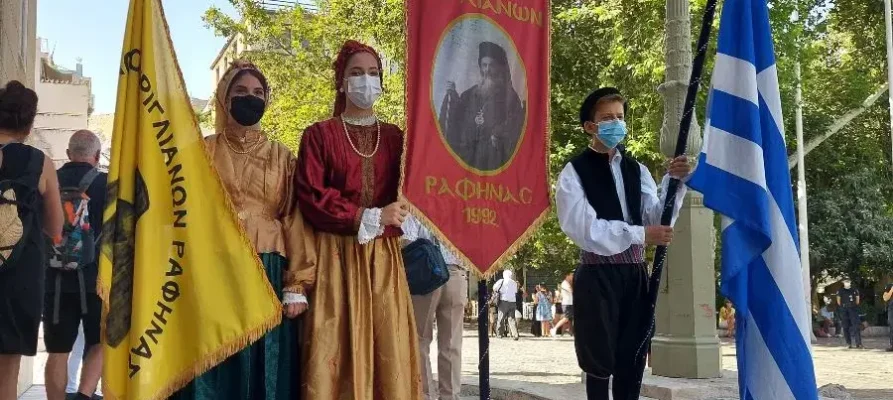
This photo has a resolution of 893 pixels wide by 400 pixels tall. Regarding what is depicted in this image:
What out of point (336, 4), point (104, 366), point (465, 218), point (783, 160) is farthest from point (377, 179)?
point (336, 4)

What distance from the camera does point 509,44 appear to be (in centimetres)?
436

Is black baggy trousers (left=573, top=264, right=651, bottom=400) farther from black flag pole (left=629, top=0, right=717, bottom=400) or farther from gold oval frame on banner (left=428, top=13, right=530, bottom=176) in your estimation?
gold oval frame on banner (left=428, top=13, right=530, bottom=176)

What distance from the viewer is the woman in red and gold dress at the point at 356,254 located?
12.7ft

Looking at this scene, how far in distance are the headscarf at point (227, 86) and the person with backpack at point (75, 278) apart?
71.9 inches

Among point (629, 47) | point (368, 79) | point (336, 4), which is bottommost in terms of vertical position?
point (368, 79)

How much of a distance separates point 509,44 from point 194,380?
2.12 m

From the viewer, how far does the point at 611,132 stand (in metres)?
4.58

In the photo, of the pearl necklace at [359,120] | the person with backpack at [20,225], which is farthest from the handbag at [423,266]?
the person with backpack at [20,225]

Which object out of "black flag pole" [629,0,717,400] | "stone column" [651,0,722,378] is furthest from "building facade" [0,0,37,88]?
"stone column" [651,0,722,378]

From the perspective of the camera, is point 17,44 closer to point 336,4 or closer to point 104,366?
point 104,366

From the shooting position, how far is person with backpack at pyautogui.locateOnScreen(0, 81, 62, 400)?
4.41 meters

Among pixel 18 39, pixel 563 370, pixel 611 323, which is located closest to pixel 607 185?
pixel 611 323

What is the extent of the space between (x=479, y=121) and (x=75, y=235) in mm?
2949

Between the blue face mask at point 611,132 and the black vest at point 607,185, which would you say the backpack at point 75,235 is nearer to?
the black vest at point 607,185
